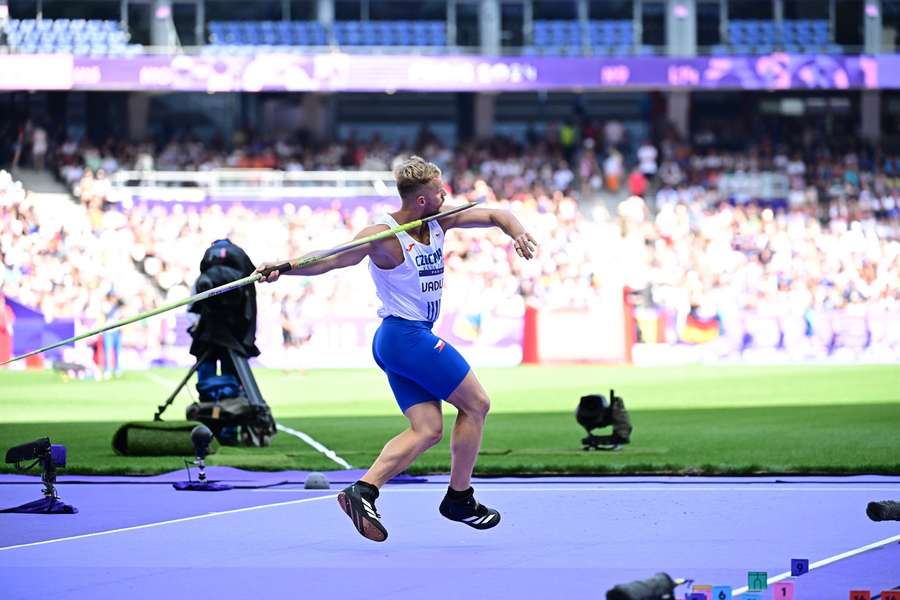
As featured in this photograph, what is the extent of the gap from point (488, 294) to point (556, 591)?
27.5 meters

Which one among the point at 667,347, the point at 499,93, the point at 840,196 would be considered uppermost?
the point at 499,93

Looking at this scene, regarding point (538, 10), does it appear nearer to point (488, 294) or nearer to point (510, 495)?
point (488, 294)

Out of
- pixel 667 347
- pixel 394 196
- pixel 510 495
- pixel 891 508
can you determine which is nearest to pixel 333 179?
pixel 394 196

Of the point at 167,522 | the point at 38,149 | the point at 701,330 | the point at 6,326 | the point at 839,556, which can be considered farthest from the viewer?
the point at 38,149

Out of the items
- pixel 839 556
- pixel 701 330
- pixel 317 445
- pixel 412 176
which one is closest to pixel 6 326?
pixel 701 330

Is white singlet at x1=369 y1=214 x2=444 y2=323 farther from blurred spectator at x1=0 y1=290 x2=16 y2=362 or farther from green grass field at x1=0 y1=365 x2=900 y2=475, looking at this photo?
blurred spectator at x1=0 y1=290 x2=16 y2=362

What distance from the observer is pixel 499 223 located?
359 inches

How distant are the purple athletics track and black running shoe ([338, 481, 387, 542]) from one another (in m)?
0.11

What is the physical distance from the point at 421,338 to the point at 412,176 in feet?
3.01

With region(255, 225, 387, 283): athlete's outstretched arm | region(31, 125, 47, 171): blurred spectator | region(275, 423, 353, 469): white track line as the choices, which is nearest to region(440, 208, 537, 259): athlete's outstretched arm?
region(255, 225, 387, 283): athlete's outstretched arm

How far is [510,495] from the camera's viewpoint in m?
11.3

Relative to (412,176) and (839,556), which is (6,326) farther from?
(839,556)

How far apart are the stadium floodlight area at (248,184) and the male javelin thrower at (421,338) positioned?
31.3 meters

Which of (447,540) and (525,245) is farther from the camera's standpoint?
(447,540)
